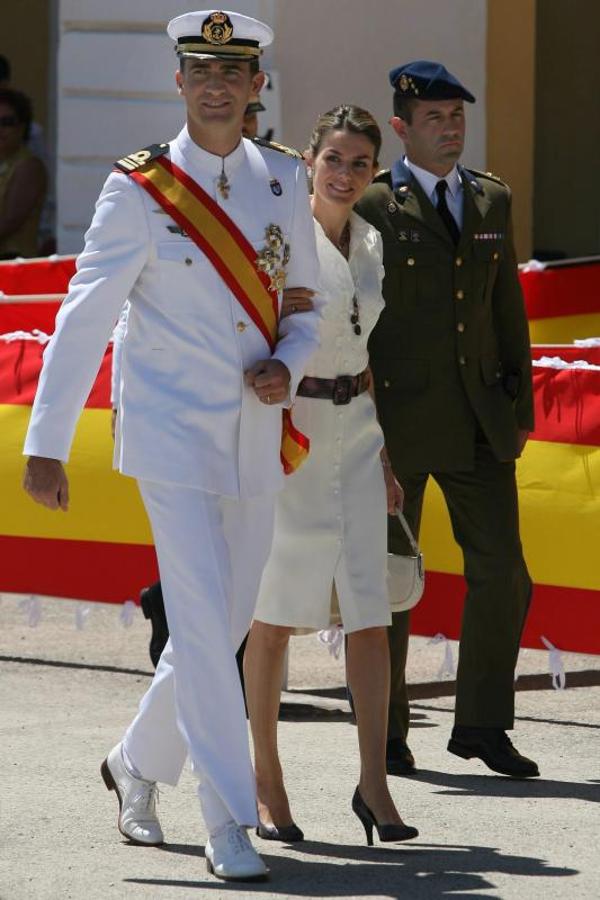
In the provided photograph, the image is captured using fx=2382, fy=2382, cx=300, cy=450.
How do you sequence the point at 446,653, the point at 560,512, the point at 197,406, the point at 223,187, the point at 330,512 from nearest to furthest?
the point at 197,406 < the point at 223,187 < the point at 330,512 < the point at 560,512 < the point at 446,653

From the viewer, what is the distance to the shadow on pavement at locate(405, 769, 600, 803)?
5.99 meters

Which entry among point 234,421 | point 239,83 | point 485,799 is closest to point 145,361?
point 234,421

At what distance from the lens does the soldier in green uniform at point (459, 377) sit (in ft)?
20.7

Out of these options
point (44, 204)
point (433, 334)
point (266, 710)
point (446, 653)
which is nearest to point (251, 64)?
point (433, 334)

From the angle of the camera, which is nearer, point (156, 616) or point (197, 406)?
point (197, 406)

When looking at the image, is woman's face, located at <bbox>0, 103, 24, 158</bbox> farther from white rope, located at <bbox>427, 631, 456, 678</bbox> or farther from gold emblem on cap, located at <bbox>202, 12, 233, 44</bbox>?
gold emblem on cap, located at <bbox>202, 12, 233, 44</bbox>

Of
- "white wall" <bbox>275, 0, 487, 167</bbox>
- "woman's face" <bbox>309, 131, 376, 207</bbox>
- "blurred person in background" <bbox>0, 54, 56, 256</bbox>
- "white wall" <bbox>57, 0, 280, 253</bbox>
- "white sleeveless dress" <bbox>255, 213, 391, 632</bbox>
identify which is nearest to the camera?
"white sleeveless dress" <bbox>255, 213, 391, 632</bbox>

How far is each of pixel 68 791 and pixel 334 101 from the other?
5988mm

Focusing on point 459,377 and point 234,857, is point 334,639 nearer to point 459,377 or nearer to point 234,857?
point 459,377

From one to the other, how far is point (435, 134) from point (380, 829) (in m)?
1.95

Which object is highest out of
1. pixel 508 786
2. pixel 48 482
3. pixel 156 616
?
pixel 48 482

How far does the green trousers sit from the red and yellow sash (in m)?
1.29

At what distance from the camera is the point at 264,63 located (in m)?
11.2

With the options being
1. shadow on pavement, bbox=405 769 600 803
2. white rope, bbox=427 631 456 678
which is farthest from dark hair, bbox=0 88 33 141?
shadow on pavement, bbox=405 769 600 803
